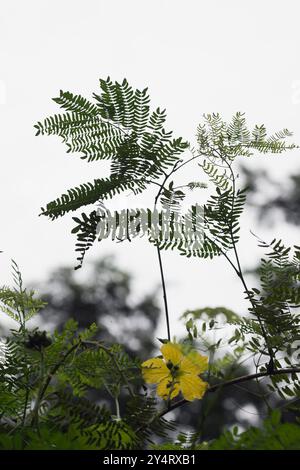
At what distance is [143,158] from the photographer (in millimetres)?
705

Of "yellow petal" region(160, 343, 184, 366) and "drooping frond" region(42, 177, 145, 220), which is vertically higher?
"drooping frond" region(42, 177, 145, 220)

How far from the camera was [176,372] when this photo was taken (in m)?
0.53

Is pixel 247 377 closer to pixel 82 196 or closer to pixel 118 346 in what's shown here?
pixel 118 346

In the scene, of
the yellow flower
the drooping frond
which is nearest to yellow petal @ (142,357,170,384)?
the yellow flower

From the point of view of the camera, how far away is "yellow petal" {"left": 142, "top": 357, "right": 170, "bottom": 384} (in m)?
0.54

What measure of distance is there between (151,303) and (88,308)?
1.25 meters

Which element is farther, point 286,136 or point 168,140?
point 286,136

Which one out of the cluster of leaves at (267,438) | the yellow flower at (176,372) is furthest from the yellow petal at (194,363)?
the cluster of leaves at (267,438)

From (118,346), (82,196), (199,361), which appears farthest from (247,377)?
(82,196)

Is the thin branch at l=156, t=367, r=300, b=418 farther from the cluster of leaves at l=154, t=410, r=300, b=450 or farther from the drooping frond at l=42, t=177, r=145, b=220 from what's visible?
the drooping frond at l=42, t=177, r=145, b=220
